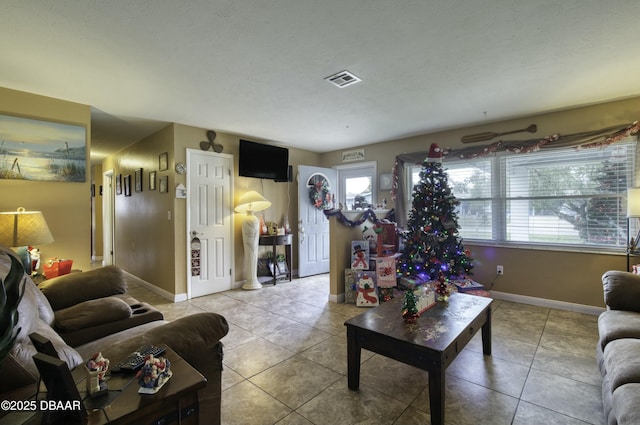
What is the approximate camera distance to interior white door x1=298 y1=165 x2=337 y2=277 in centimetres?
530

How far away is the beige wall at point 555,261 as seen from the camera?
10.8ft

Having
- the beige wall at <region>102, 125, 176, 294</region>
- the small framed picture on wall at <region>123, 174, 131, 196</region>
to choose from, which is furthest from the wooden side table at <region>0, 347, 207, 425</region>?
the small framed picture on wall at <region>123, 174, 131, 196</region>

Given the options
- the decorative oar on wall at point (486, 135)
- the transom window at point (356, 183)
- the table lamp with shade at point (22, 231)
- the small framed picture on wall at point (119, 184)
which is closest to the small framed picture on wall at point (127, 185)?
the small framed picture on wall at point (119, 184)

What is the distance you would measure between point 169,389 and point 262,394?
1.21 m

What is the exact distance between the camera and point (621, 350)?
5.21ft

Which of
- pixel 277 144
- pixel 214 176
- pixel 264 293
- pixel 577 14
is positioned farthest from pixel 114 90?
pixel 577 14

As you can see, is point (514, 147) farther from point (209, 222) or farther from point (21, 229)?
point (21, 229)

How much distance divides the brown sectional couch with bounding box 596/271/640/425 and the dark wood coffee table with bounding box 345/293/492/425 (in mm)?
676

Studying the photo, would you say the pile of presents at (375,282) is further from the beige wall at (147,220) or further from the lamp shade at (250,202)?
the beige wall at (147,220)

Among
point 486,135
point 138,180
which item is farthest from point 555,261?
point 138,180

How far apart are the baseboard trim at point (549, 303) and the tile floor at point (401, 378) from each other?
0.42 ft

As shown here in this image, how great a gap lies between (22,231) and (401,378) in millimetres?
3146

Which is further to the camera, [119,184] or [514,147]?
[119,184]

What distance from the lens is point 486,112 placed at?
11.9ft
